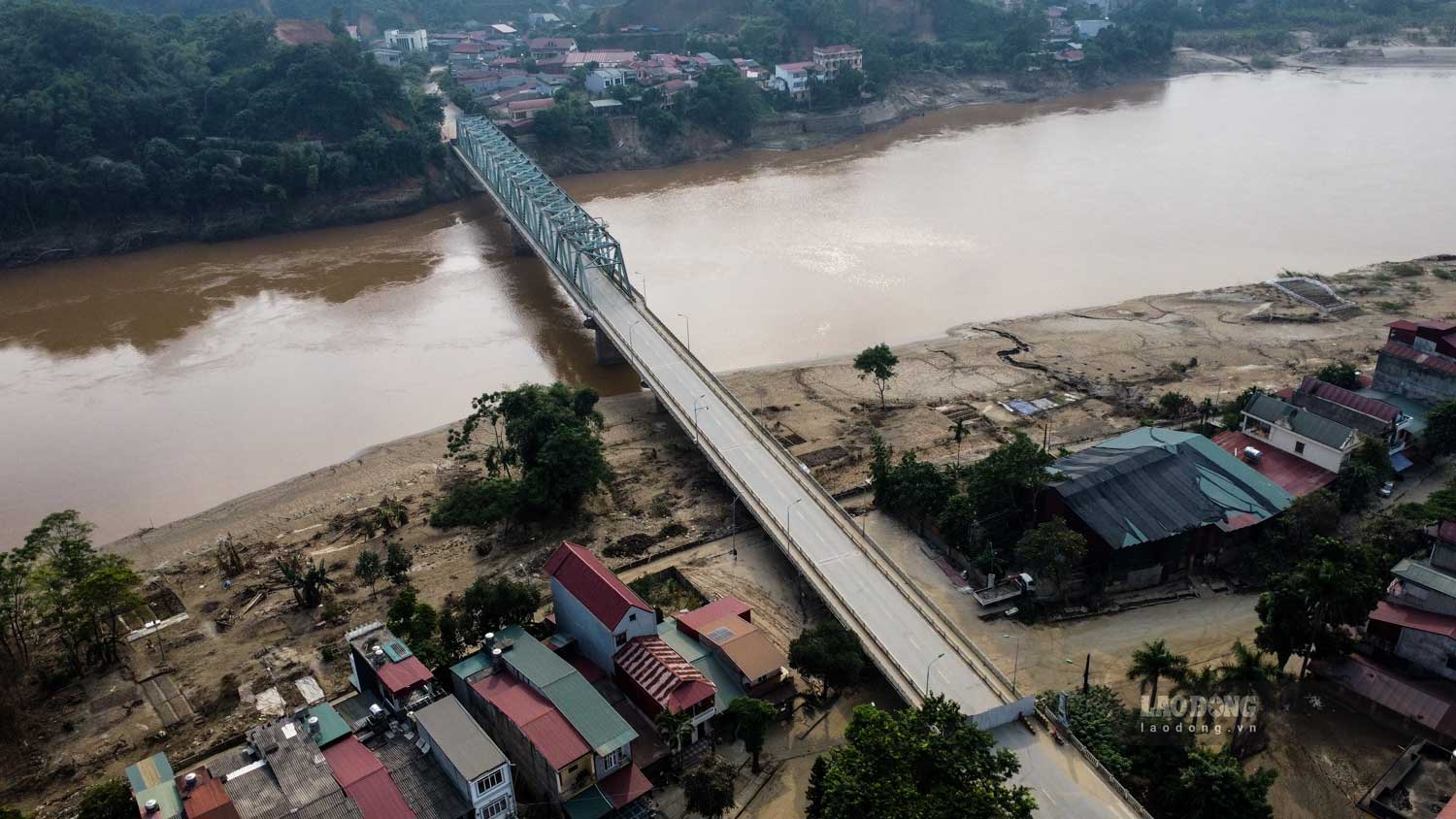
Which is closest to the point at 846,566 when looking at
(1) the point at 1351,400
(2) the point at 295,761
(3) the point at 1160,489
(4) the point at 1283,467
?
(3) the point at 1160,489

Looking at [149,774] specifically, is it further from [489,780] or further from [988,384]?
[988,384]

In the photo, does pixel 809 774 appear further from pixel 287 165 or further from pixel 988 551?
pixel 287 165

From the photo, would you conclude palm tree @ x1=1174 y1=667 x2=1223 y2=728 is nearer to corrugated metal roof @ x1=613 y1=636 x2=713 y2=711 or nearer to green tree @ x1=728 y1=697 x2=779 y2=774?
green tree @ x1=728 y1=697 x2=779 y2=774

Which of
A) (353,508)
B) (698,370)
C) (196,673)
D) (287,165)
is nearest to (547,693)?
(196,673)

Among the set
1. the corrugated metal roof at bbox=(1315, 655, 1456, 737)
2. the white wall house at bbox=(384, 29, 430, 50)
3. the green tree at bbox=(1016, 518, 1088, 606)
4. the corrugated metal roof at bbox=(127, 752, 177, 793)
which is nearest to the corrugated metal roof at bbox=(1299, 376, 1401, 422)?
the corrugated metal roof at bbox=(1315, 655, 1456, 737)

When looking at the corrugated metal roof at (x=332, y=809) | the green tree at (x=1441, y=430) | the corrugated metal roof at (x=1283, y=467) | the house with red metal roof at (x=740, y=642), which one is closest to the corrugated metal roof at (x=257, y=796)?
the corrugated metal roof at (x=332, y=809)
